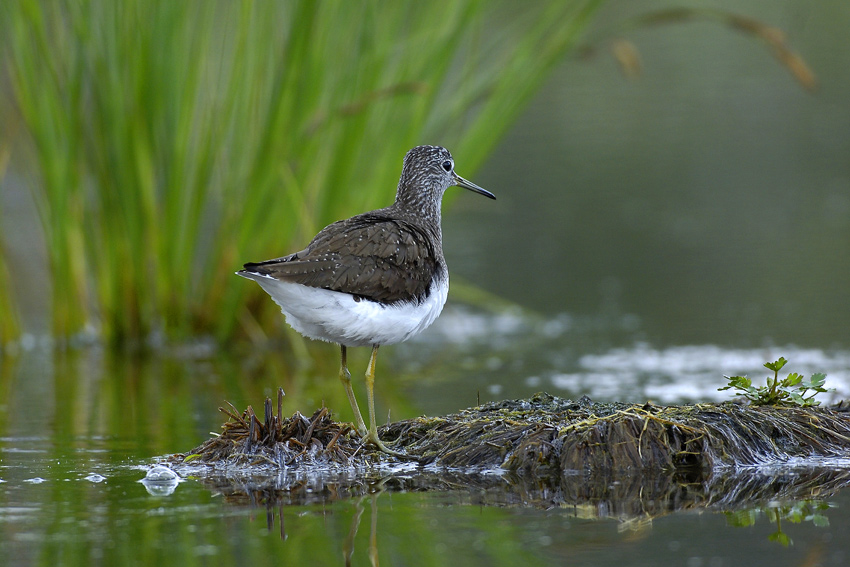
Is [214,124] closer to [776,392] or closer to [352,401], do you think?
[352,401]

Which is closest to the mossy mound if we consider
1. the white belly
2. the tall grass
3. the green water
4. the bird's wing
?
the green water

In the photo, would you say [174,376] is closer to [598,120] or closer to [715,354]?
[715,354]

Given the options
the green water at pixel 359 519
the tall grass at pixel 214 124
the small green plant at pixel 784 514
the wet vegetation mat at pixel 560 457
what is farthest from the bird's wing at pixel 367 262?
the tall grass at pixel 214 124

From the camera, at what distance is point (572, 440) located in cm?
536

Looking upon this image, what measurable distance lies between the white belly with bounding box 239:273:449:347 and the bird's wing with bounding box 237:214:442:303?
Result: 4cm

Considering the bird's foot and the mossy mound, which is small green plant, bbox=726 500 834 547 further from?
the bird's foot

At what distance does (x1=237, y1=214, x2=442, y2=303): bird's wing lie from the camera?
215 inches

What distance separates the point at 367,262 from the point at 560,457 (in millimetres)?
1317

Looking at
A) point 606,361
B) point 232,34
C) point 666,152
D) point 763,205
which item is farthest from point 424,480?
point 666,152

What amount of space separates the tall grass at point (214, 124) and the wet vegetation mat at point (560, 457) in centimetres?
312

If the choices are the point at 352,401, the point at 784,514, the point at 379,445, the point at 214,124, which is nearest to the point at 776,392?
the point at 784,514

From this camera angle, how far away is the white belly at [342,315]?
17.9 ft

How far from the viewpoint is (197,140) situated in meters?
9.09

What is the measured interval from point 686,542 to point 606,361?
4.38m
